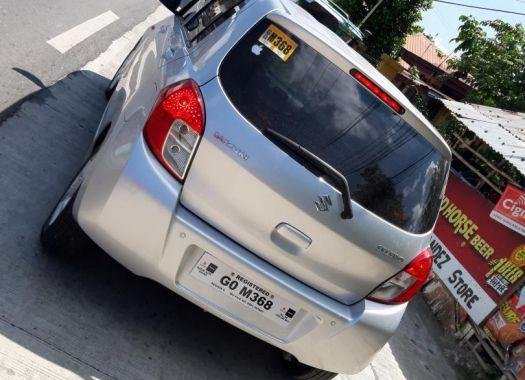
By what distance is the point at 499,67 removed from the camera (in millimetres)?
15789

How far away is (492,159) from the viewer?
9250 millimetres

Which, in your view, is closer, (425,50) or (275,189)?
(275,189)

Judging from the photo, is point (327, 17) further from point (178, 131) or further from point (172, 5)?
point (178, 131)

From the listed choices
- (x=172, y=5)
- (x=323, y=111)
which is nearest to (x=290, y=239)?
(x=323, y=111)

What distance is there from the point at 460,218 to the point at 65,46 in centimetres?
526

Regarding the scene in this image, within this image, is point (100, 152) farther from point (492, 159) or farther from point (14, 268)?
point (492, 159)

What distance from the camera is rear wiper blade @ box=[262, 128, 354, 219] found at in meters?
2.61

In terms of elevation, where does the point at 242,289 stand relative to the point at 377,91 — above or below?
below

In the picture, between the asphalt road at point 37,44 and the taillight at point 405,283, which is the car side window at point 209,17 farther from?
the asphalt road at point 37,44

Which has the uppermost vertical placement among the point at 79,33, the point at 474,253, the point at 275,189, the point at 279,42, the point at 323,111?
the point at 279,42

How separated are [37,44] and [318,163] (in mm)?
4724

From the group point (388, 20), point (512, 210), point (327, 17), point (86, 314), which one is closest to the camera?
point (86, 314)

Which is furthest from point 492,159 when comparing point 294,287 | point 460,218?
point 294,287

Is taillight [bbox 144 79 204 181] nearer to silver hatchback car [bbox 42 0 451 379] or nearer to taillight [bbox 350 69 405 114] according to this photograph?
silver hatchback car [bbox 42 0 451 379]
